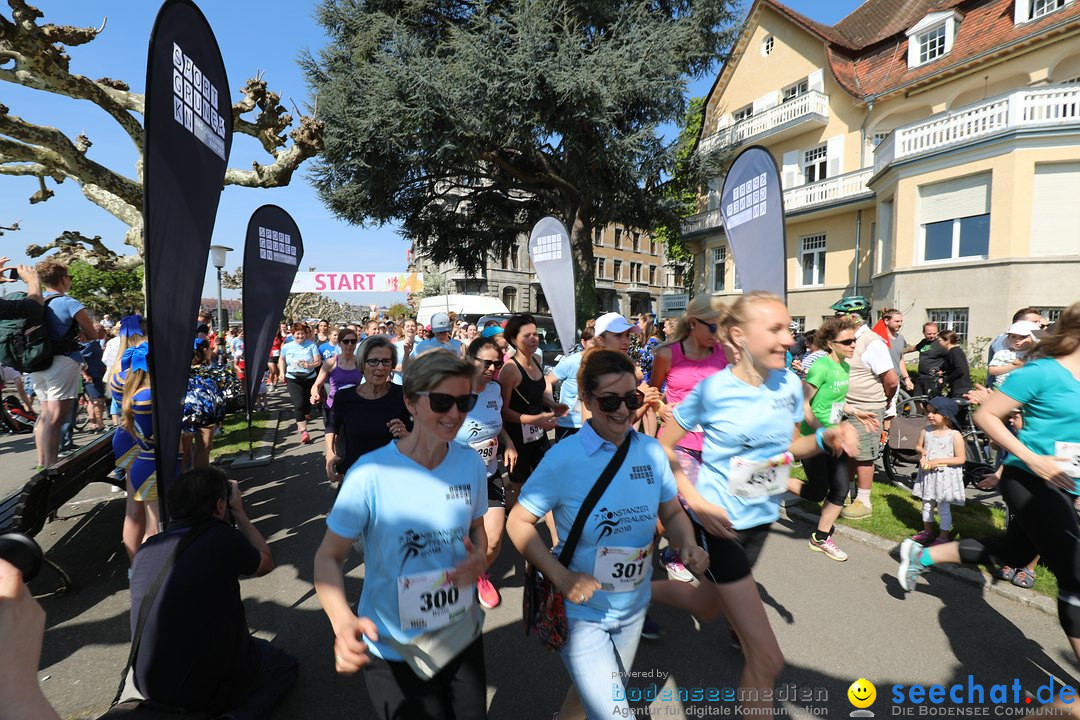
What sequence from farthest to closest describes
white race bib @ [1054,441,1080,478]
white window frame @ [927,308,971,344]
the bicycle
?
white window frame @ [927,308,971,344] → the bicycle → white race bib @ [1054,441,1080,478]

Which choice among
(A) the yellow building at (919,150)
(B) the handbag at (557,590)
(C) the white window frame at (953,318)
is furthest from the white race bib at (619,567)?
(C) the white window frame at (953,318)

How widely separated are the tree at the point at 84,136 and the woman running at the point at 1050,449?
7098 millimetres

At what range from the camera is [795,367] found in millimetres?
7484

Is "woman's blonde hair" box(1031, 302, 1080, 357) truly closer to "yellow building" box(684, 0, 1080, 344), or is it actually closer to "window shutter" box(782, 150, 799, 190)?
"yellow building" box(684, 0, 1080, 344)

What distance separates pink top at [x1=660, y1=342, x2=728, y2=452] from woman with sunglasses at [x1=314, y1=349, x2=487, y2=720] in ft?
7.29

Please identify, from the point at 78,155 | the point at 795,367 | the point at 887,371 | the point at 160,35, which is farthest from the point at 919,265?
the point at 78,155

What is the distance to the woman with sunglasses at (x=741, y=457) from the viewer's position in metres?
2.32

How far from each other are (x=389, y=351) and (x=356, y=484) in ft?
6.94

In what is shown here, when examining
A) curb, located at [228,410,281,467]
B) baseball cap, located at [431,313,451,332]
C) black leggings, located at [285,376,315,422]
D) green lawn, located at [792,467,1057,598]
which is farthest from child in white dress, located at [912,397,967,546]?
black leggings, located at [285,376,315,422]

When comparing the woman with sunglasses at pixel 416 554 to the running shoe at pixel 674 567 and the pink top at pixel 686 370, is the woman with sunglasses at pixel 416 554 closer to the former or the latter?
the pink top at pixel 686 370

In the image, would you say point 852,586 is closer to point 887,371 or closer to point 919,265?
point 887,371

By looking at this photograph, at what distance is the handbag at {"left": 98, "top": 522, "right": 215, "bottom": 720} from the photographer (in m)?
2.01


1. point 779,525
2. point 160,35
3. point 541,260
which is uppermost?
point 160,35

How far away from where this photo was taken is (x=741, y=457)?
2541 millimetres
